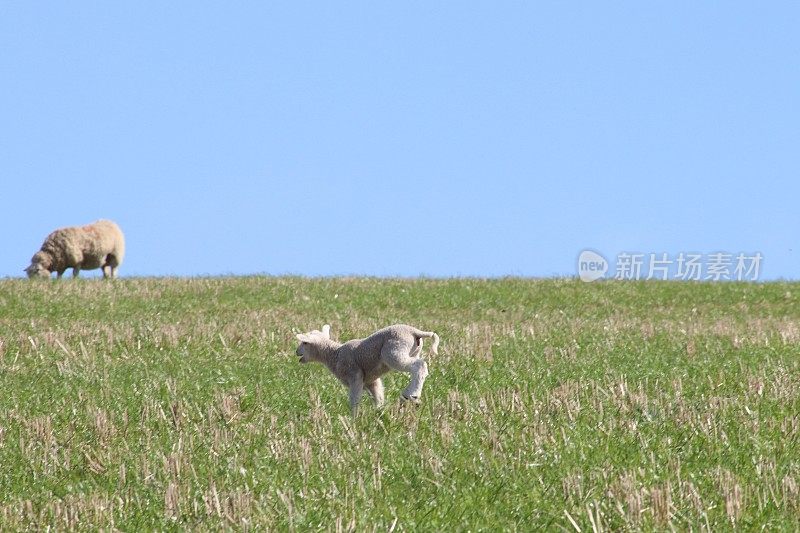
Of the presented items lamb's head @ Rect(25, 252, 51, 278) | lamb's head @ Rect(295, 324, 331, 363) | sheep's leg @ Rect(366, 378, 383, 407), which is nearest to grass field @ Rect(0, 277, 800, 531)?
sheep's leg @ Rect(366, 378, 383, 407)

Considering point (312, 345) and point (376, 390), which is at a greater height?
point (312, 345)

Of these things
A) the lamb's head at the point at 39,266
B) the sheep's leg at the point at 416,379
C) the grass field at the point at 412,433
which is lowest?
the grass field at the point at 412,433

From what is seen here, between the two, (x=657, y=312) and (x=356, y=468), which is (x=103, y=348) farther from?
(x=657, y=312)

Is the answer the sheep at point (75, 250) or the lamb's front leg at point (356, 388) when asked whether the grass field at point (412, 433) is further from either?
the sheep at point (75, 250)

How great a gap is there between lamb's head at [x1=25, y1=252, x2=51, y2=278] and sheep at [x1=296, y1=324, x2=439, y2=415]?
25.1m

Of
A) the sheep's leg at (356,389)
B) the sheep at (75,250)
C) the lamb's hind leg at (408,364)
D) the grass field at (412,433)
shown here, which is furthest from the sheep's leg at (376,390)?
the sheep at (75,250)

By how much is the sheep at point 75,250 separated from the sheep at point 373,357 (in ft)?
81.7

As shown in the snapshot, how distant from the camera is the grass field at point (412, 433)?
665 cm

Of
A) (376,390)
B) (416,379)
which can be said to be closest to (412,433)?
(416,379)

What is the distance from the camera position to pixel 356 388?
1000 cm

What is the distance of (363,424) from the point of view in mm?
9500

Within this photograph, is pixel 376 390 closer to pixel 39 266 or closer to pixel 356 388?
pixel 356 388

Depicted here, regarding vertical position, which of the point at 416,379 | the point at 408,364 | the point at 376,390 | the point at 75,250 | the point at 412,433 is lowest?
the point at 412,433

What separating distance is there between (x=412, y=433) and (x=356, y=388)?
127 centimetres
